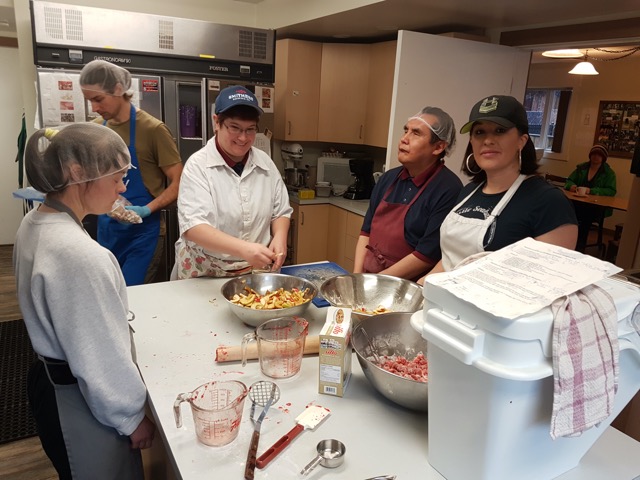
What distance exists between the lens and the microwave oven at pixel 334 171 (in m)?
4.46

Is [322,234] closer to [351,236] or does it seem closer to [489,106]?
[351,236]

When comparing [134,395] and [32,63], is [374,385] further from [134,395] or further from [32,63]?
[32,63]

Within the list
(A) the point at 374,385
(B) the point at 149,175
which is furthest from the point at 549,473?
(B) the point at 149,175

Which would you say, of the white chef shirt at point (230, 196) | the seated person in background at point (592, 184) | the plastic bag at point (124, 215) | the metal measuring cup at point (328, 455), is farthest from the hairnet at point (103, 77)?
the seated person in background at point (592, 184)

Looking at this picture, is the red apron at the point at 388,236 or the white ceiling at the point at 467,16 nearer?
the red apron at the point at 388,236

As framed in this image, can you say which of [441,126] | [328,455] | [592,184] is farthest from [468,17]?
[592,184]

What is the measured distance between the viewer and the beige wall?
21.4 ft

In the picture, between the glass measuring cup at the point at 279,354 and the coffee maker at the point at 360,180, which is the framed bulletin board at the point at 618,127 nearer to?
the coffee maker at the point at 360,180

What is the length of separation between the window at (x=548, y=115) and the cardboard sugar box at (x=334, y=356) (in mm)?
7272

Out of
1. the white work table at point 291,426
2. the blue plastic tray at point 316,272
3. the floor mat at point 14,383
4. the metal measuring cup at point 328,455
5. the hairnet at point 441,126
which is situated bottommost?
the floor mat at point 14,383

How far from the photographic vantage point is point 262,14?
163 inches

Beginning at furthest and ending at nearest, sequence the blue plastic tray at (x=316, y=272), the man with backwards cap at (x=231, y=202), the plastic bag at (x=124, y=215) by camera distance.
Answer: the plastic bag at (x=124, y=215), the blue plastic tray at (x=316, y=272), the man with backwards cap at (x=231, y=202)

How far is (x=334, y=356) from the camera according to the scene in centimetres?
116

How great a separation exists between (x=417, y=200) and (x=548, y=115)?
7.01 metres
